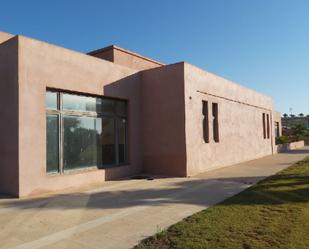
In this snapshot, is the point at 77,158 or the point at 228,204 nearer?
the point at 228,204

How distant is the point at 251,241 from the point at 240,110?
48.1 ft

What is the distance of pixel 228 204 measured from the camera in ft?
23.9

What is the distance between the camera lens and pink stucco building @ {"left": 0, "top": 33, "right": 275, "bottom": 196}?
348 inches

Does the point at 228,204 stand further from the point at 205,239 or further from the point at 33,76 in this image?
the point at 33,76

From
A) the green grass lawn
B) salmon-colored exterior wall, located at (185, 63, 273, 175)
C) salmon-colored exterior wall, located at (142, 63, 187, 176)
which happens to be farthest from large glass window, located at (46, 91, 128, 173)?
the green grass lawn

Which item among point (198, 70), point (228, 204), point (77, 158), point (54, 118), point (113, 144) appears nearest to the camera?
point (228, 204)

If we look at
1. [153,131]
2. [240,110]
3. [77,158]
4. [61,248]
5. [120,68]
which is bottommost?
[61,248]

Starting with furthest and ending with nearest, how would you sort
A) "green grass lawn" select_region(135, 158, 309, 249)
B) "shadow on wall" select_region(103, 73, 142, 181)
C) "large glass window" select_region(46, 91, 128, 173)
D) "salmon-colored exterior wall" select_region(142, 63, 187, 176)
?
"salmon-colored exterior wall" select_region(142, 63, 187, 176)
"shadow on wall" select_region(103, 73, 142, 181)
"large glass window" select_region(46, 91, 128, 173)
"green grass lawn" select_region(135, 158, 309, 249)

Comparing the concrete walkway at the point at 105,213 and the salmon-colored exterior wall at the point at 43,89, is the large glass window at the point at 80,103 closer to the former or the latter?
the salmon-colored exterior wall at the point at 43,89

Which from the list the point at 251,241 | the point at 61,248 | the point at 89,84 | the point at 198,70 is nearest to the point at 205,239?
the point at 251,241

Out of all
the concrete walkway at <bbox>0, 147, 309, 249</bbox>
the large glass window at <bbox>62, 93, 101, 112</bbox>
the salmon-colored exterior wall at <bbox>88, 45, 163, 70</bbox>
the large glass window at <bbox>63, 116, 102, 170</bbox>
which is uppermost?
the salmon-colored exterior wall at <bbox>88, 45, 163, 70</bbox>

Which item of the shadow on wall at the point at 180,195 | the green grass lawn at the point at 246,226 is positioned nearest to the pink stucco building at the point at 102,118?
the shadow on wall at the point at 180,195

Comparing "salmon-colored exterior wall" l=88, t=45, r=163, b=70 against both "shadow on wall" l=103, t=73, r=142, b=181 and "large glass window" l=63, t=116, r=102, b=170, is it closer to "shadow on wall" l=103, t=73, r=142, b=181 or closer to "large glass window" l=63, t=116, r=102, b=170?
"shadow on wall" l=103, t=73, r=142, b=181

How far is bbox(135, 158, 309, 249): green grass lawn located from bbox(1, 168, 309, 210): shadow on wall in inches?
3.9
